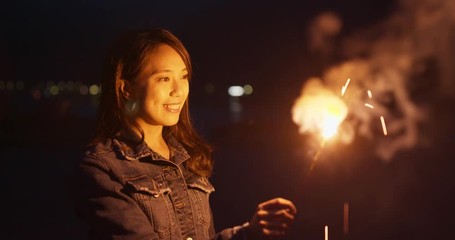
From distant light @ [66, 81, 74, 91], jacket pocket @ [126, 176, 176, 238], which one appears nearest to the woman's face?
jacket pocket @ [126, 176, 176, 238]

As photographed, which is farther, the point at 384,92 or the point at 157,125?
the point at 384,92

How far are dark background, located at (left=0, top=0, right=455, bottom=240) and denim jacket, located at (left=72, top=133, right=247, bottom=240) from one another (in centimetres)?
56

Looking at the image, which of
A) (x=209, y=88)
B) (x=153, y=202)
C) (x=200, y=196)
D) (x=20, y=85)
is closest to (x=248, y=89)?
(x=209, y=88)

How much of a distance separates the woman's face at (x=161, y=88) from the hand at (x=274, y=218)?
64 centimetres

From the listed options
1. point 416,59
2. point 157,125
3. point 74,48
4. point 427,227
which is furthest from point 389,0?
point 74,48

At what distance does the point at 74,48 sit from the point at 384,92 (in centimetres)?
3302

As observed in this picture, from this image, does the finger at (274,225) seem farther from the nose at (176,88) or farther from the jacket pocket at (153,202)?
the nose at (176,88)

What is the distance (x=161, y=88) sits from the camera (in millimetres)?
2541

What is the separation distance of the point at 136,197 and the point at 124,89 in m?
0.50

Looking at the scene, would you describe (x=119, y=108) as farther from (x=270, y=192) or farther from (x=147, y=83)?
(x=270, y=192)

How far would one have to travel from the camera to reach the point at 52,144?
20438mm

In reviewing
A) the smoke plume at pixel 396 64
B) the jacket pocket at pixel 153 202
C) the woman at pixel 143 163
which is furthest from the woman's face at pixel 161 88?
the smoke plume at pixel 396 64

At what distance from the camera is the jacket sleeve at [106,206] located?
7.52 feet

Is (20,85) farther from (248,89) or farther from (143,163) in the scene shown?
(143,163)
